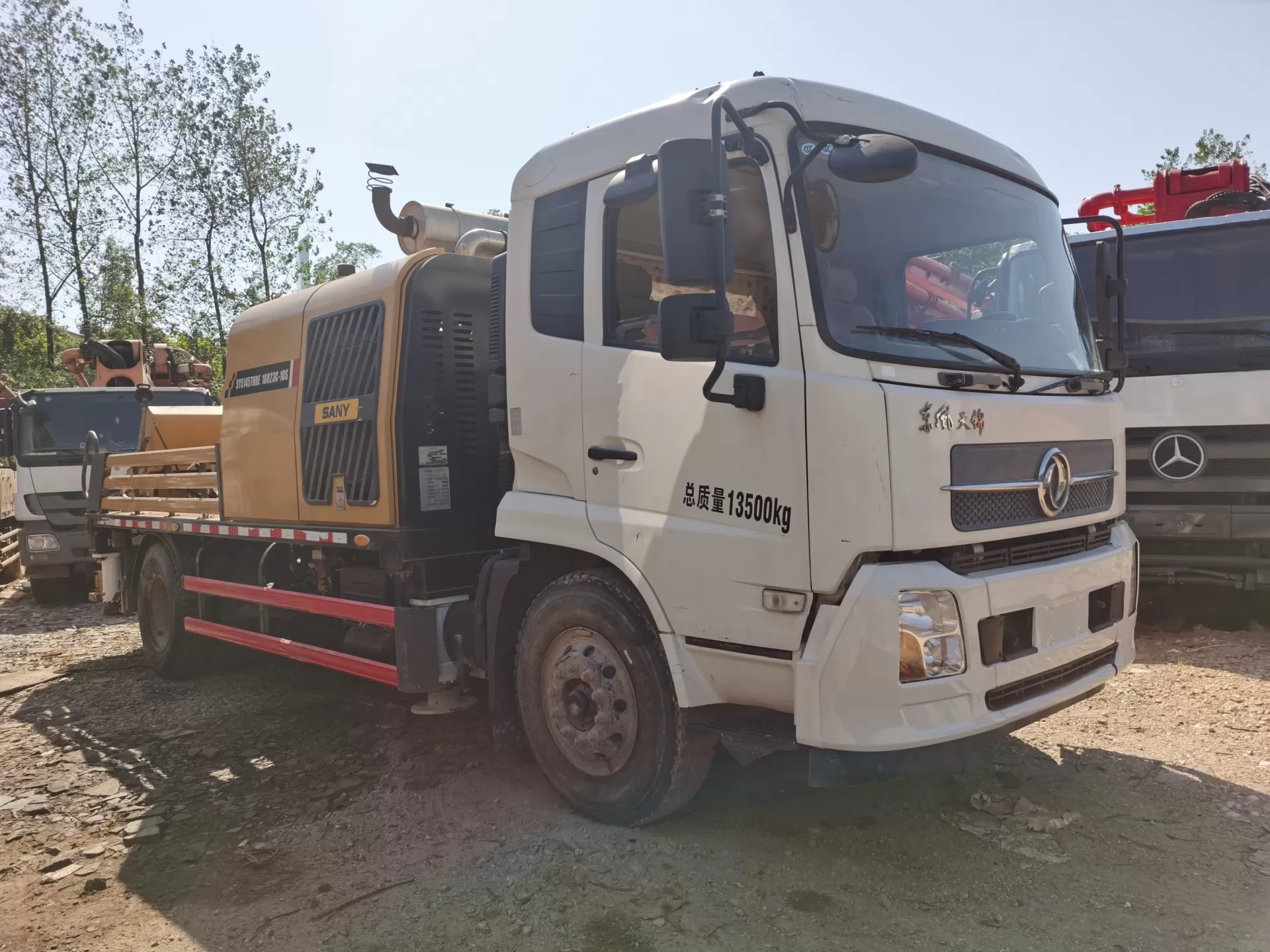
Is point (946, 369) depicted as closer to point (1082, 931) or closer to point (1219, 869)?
point (1082, 931)

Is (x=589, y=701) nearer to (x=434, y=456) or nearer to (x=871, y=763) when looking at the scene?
(x=871, y=763)

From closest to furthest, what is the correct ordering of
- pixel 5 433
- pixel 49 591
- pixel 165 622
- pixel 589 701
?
pixel 589 701, pixel 165 622, pixel 5 433, pixel 49 591

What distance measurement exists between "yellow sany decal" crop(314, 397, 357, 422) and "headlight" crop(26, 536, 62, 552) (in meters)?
6.81

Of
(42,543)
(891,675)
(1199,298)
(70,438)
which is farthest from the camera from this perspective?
(70,438)

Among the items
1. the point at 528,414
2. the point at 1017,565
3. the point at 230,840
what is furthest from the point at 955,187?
the point at 230,840

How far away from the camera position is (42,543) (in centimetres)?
1038

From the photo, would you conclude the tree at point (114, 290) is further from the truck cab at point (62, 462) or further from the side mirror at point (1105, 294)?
the side mirror at point (1105, 294)

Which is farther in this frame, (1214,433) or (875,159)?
(1214,433)

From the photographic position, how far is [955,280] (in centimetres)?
347

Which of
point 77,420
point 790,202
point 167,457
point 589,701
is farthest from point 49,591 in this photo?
point 790,202

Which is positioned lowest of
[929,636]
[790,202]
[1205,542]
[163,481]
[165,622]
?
[165,622]

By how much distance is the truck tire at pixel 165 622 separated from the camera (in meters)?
6.98

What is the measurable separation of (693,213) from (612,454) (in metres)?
1.05

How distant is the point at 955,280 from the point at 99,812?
441 cm
